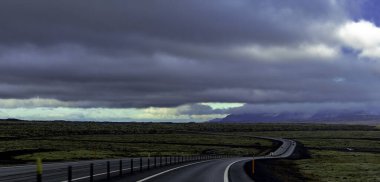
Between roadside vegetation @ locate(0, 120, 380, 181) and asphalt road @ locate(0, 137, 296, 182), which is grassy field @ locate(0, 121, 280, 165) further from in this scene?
asphalt road @ locate(0, 137, 296, 182)

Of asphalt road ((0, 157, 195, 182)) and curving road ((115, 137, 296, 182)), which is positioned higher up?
asphalt road ((0, 157, 195, 182))

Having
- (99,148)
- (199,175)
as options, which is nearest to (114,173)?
(199,175)

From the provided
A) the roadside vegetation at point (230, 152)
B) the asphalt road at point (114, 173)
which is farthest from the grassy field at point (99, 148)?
the asphalt road at point (114, 173)

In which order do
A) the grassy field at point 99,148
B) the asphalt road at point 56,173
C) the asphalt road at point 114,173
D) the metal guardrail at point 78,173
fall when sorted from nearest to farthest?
1. the metal guardrail at point 78,173
2. the asphalt road at point 56,173
3. the asphalt road at point 114,173
4. the grassy field at point 99,148

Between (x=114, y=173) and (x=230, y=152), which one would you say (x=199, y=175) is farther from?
(x=230, y=152)

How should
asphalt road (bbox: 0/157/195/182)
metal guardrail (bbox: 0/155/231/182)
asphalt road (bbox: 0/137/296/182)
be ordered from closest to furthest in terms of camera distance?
metal guardrail (bbox: 0/155/231/182) < asphalt road (bbox: 0/157/195/182) < asphalt road (bbox: 0/137/296/182)

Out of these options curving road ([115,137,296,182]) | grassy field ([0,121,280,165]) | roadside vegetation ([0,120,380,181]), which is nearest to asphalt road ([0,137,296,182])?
curving road ([115,137,296,182])

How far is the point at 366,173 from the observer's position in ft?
170

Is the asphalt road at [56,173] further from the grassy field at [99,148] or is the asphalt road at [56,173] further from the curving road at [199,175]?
the grassy field at [99,148]

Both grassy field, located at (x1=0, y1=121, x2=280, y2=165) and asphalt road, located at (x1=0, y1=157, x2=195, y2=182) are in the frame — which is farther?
grassy field, located at (x1=0, y1=121, x2=280, y2=165)

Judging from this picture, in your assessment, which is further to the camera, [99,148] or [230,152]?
[230,152]

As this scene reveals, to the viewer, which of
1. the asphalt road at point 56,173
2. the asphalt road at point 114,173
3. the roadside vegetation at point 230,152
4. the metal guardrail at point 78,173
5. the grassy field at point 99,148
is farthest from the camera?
the grassy field at point 99,148

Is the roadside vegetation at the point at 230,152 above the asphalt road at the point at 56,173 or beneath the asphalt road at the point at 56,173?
beneath

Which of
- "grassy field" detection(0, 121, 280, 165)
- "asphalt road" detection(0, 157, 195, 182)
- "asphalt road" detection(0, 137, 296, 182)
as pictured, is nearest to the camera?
"asphalt road" detection(0, 157, 195, 182)
